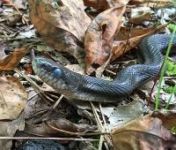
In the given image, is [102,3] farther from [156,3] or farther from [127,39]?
[156,3]

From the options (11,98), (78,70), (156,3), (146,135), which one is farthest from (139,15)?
(146,135)

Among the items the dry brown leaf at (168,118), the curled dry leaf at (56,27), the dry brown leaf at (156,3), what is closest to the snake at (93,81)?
the curled dry leaf at (56,27)

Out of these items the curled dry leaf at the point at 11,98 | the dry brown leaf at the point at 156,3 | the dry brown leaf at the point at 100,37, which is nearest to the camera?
the curled dry leaf at the point at 11,98

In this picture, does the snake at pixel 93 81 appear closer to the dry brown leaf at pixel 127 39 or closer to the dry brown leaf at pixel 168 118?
the dry brown leaf at pixel 127 39

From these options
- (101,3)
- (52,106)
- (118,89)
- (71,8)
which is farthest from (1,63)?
(101,3)

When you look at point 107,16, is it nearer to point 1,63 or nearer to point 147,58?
point 147,58

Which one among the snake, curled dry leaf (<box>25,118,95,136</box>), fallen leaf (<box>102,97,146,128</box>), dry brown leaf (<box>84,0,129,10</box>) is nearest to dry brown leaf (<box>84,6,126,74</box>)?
the snake
